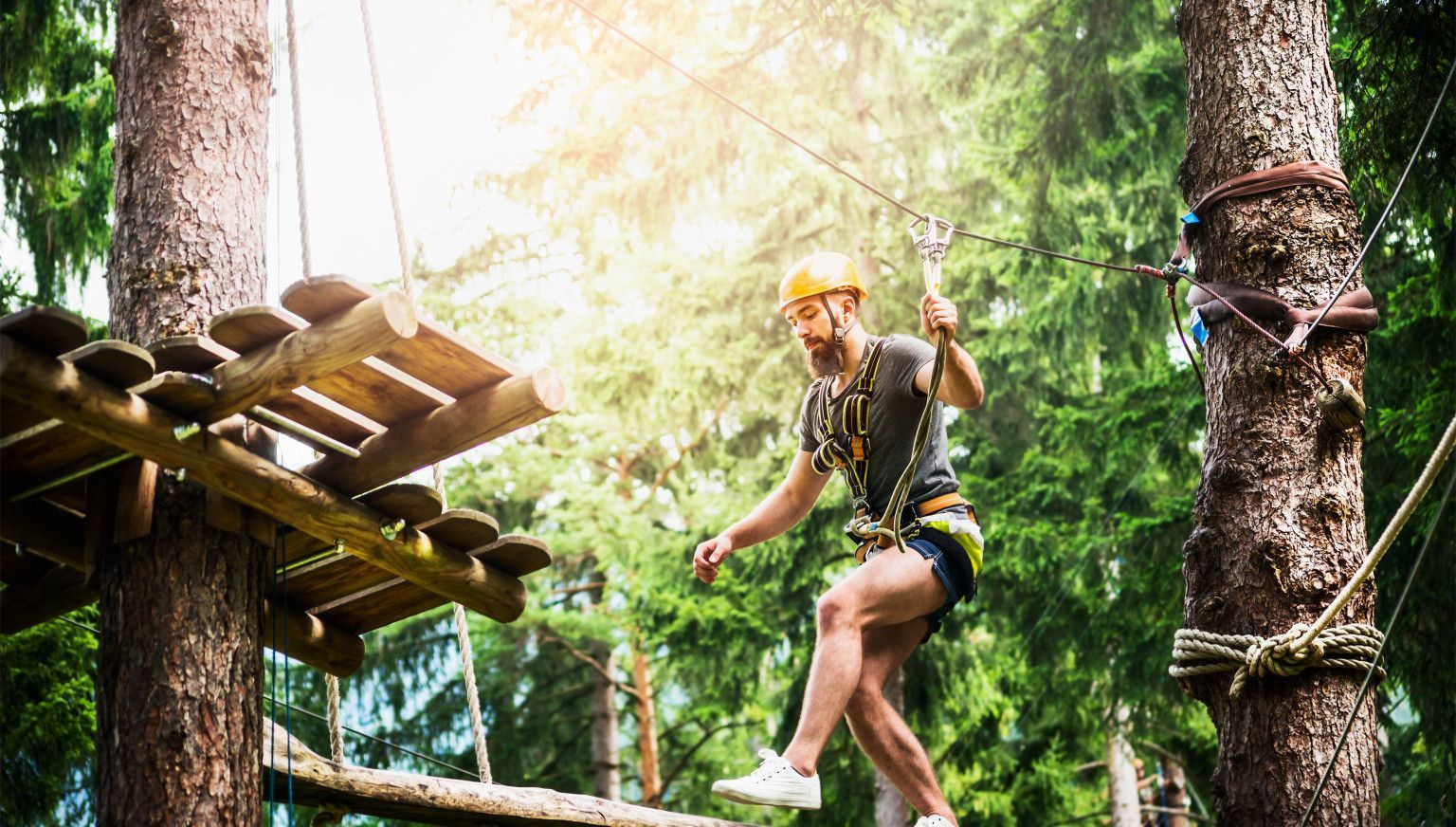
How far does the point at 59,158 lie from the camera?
8.70 meters

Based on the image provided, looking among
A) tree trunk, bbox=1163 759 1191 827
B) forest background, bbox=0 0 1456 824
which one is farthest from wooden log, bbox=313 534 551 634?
tree trunk, bbox=1163 759 1191 827

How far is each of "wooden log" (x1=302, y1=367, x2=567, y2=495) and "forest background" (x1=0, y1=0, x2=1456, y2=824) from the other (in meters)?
5.11

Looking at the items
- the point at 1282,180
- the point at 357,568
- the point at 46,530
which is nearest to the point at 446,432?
the point at 357,568

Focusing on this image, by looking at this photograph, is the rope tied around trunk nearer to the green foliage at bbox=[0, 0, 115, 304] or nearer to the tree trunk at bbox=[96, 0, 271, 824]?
the tree trunk at bbox=[96, 0, 271, 824]

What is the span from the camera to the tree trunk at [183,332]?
3400 millimetres

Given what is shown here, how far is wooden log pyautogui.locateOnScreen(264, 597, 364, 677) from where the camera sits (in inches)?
174

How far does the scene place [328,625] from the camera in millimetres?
4578

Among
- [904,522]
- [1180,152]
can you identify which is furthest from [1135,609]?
[904,522]

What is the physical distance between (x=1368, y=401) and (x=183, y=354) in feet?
24.8

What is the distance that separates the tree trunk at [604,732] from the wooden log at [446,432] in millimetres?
11606

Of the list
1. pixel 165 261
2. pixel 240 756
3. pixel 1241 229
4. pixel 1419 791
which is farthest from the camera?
pixel 1419 791

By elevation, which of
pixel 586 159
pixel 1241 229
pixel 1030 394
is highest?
pixel 586 159

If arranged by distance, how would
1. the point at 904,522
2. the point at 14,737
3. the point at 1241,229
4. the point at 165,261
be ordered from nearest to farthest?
1. the point at 165,261
2. the point at 1241,229
3. the point at 904,522
4. the point at 14,737

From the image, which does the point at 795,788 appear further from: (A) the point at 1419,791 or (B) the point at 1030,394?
(B) the point at 1030,394
